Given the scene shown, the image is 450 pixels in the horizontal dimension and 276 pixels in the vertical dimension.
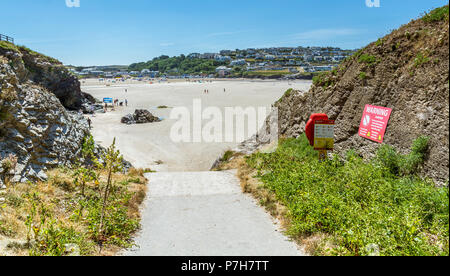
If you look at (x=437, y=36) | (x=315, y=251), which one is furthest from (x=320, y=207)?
(x=437, y=36)

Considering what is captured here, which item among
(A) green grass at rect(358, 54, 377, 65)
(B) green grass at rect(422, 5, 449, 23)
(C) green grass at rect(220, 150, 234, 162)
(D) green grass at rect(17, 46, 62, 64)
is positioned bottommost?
(C) green grass at rect(220, 150, 234, 162)

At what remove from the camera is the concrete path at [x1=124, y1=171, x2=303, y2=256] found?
5.79 metres

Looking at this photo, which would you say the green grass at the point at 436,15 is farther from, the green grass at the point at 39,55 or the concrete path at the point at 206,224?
the green grass at the point at 39,55

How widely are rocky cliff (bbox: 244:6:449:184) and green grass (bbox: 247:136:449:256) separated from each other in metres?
0.45

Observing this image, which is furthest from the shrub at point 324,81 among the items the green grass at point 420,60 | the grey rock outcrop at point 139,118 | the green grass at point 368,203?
the grey rock outcrop at point 139,118

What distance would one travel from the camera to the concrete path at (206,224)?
5789 mm

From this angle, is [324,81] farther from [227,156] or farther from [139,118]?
[139,118]

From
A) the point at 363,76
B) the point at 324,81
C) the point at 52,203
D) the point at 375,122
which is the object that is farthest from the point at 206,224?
the point at 324,81

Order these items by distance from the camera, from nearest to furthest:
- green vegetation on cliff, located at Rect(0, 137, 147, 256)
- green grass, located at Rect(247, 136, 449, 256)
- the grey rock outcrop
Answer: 1. green grass, located at Rect(247, 136, 449, 256)
2. green vegetation on cliff, located at Rect(0, 137, 147, 256)
3. the grey rock outcrop

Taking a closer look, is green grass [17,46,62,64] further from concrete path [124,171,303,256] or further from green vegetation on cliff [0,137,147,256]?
concrete path [124,171,303,256]

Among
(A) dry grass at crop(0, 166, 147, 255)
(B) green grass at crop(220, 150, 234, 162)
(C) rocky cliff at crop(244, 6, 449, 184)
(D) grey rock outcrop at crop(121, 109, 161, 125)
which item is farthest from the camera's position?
(D) grey rock outcrop at crop(121, 109, 161, 125)

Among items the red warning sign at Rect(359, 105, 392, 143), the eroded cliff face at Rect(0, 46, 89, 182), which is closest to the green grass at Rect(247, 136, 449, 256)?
the red warning sign at Rect(359, 105, 392, 143)

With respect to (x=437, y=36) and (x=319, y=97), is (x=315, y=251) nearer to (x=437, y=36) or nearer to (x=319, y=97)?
(x=437, y=36)

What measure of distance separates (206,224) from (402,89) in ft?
20.4
